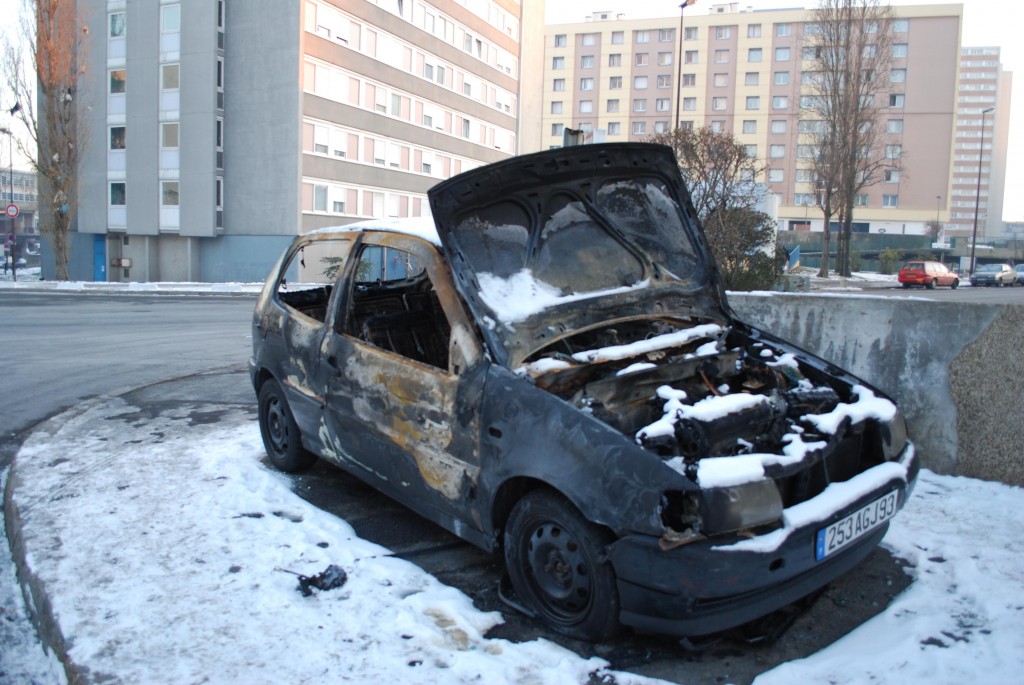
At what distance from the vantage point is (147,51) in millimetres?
38469

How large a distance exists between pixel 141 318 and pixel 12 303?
6690 millimetres

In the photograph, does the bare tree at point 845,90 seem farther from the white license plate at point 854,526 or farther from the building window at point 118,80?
the white license plate at point 854,526

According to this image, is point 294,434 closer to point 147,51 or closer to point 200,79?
point 200,79

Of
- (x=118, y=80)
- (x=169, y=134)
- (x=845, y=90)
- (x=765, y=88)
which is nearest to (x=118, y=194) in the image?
(x=169, y=134)

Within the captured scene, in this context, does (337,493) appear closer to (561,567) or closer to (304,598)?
(304,598)

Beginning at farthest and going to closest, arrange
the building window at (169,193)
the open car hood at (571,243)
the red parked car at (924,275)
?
the red parked car at (924,275), the building window at (169,193), the open car hood at (571,243)

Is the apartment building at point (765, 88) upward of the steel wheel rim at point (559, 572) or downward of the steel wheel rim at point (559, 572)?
upward

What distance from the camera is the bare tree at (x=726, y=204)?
1425 centimetres

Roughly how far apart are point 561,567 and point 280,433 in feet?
9.65

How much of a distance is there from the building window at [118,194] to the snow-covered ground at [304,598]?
38936 millimetres

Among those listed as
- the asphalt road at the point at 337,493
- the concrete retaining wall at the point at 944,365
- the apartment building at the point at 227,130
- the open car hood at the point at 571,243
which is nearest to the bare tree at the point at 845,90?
the apartment building at the point at 227,130

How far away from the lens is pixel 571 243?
4.23m

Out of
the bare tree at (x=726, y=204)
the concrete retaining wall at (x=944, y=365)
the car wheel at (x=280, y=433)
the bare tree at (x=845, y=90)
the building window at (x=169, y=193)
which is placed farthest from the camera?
the bare tree at (x=845, y=90)

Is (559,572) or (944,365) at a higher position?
(944,365)
